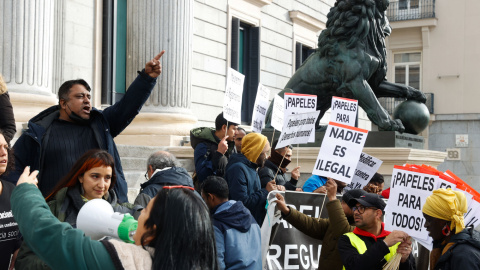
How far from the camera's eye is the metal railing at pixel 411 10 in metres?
35.1

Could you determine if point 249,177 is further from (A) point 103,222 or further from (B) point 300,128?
(A) point 103,222

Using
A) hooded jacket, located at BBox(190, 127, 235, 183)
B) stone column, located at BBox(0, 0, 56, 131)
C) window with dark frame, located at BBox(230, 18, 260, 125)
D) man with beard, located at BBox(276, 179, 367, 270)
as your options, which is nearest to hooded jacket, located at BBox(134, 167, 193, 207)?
man with beard, located at BBox(276, 179, 367, 270)

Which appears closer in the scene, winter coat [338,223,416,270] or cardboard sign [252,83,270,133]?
winter coat [338,223,416,270]

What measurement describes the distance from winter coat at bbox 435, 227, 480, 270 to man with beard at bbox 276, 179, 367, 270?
1097mm

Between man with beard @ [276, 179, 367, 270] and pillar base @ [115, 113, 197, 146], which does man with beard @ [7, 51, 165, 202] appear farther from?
pillar base @ [115, 113, 197, 146]

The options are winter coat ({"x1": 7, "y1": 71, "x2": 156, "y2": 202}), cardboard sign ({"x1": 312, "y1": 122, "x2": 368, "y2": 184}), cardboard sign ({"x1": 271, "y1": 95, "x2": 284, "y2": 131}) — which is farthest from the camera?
cardboard sign ({"x1": 271, "y1": 95, "x2": 284, "y2": 131})

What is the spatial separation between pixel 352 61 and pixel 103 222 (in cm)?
992

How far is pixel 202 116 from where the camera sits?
56.9 ft

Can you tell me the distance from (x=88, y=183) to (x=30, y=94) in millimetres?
6321

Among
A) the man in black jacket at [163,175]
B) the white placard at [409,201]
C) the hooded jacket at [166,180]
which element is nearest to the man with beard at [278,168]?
the man in black jacket at [163,175]

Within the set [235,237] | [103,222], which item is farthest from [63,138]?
A: [103,222]

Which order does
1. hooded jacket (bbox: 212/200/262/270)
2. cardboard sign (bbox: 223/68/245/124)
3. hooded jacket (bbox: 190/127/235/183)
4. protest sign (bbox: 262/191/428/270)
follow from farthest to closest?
1. cardboard sign (bbox: 223/68/245/124)
2. hooded jacket (bbox: 190/127/235/183)
3. protest sign (bbox: 262/191/428/270)
4. hooded jacket (bbox: 212/200/262/270)

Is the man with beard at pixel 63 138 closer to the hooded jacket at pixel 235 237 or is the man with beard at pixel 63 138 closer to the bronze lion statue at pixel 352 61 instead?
the hooded jacket at pixel 235 237

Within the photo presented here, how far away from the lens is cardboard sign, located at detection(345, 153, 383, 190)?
811 cm
